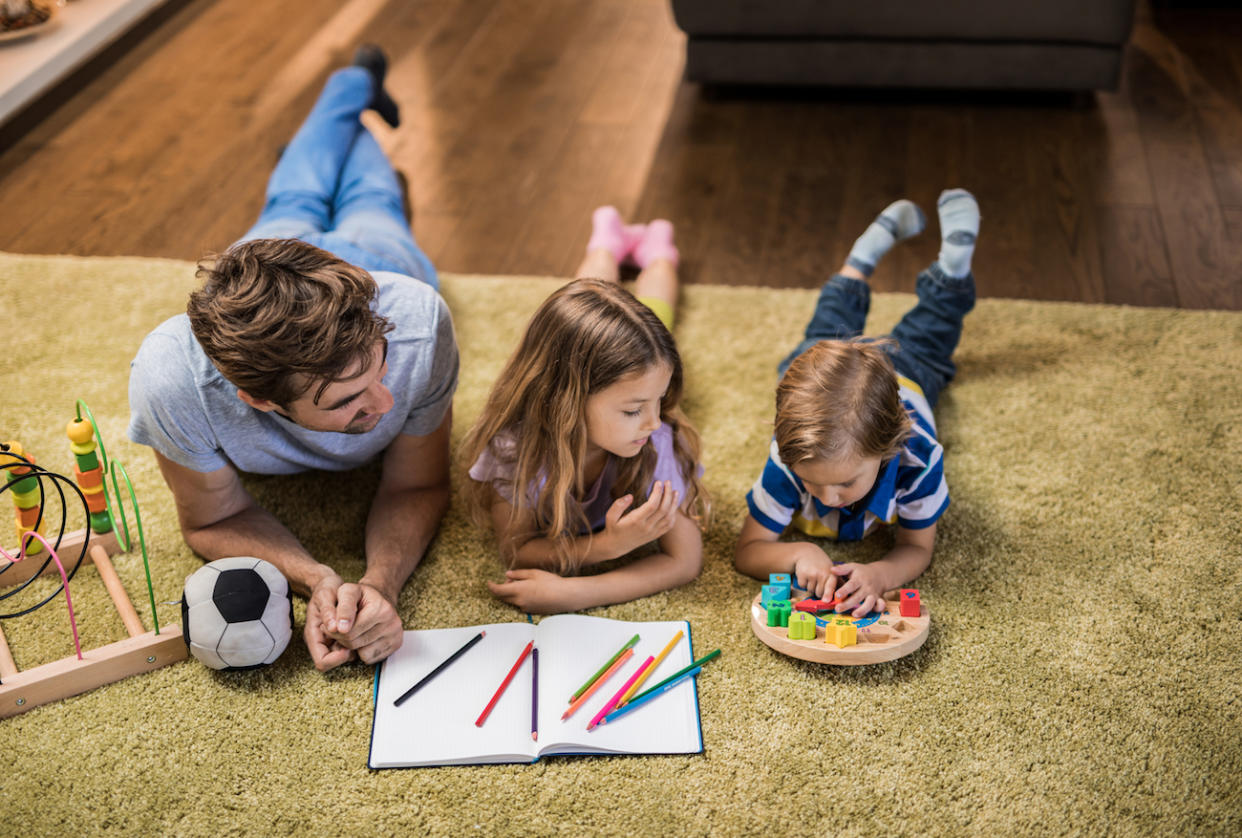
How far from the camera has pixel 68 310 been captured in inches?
79.2

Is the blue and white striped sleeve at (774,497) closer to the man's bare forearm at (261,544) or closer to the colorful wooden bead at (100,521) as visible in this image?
the man's bare forearm at (261,544)

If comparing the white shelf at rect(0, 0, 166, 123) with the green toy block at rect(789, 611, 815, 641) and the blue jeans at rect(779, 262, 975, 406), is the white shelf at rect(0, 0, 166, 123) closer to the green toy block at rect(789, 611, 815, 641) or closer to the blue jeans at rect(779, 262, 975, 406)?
the blue jeans at rect(779, 262, 975, 406)

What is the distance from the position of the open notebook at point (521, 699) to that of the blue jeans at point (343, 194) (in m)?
0.64

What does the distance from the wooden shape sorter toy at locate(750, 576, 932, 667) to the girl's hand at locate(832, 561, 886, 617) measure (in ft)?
0.03

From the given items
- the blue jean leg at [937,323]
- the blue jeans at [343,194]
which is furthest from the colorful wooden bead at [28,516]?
the blue jean leg at [937,323]

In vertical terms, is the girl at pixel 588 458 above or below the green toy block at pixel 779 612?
above

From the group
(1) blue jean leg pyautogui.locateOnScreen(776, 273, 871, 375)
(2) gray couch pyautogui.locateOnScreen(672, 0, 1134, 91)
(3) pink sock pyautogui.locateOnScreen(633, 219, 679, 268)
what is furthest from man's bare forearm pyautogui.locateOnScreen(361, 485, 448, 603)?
(2) gray couch pyautogui.locateOnScreen(672, 0, 1134, 91)

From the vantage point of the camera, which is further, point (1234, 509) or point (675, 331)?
point (675, 331)

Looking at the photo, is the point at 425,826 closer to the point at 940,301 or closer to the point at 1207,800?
the point at 1207,800

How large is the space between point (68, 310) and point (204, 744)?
1090 mm

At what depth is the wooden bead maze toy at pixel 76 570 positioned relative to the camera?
4.22ft

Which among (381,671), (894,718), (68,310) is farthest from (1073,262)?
(68,310)

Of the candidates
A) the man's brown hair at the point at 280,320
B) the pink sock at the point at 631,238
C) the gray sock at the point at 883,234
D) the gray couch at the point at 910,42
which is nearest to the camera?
the man's brown hair at the point at 280,320

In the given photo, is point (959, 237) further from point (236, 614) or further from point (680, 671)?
point (236, 614)
